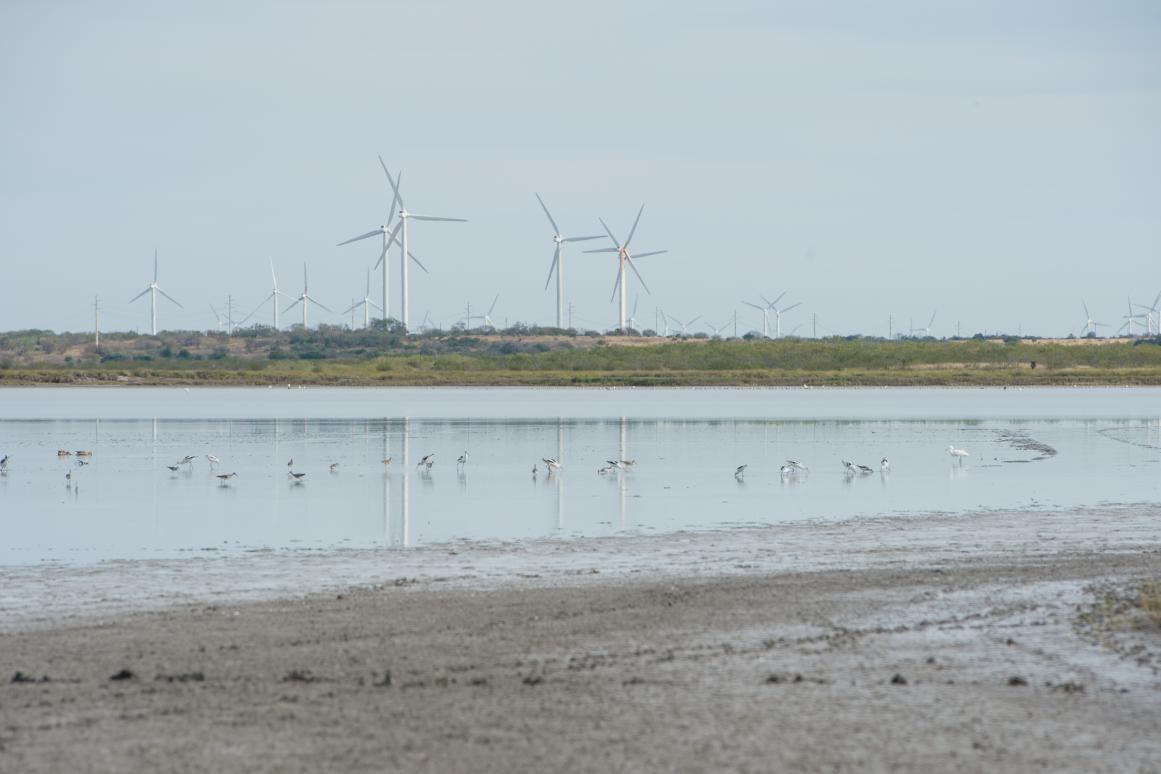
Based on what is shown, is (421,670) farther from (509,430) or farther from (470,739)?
(509,430)

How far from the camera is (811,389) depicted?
11150 centimetres

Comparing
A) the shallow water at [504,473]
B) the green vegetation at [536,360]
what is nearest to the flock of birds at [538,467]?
the shallow water at [504,473]

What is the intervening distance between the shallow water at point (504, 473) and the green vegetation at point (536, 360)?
53341mm

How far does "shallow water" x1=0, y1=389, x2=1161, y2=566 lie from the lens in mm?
22016

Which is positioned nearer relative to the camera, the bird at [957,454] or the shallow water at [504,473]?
the shallow water at [504,473]

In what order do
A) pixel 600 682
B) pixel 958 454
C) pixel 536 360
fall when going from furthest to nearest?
pixel 536 360
pixel 958 454
pixel 600 682

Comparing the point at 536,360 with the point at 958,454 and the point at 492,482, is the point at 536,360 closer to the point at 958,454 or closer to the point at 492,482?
the point at 958,454

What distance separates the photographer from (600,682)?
421 inches

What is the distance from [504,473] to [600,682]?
71.4ft

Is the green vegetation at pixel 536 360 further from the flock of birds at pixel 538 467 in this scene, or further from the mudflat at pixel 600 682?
the mudflat at pixel 600 682

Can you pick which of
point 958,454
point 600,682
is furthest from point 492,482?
point 600,682

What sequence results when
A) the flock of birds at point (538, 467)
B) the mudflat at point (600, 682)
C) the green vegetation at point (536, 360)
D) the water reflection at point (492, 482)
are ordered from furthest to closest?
the green vegetation at point (536, 360), the flock of birds at point (538, 467), the water reflection at point (492, 482), the mudflat at point (600, 682)

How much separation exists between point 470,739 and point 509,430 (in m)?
41.1

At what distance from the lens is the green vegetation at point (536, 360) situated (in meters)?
121
